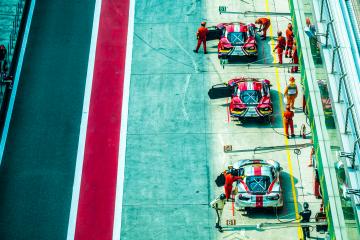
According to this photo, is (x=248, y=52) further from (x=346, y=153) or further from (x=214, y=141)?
(x=346, y=153)

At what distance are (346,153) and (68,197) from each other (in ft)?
44.4

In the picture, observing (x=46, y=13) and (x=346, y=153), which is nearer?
(x=346, y=153)

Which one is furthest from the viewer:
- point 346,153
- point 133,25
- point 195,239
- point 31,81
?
point 133,25

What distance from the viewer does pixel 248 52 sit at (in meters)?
48.5

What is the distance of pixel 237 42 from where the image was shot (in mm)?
48562

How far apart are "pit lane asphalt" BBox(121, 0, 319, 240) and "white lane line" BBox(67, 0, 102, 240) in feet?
7.00

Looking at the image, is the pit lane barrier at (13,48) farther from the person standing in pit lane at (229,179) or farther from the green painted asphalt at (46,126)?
the person standing in pit lane at (229,179)

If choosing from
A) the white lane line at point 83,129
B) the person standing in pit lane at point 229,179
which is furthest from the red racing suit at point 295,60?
the white lane line at point 83,129

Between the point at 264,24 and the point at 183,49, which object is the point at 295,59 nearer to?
the point at 264,24

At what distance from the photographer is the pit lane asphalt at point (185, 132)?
41.8 m

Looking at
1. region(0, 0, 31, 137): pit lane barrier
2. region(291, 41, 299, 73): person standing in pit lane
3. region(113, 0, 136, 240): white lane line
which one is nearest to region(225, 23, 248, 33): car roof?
region(291, 41, 299, 73): person standing in pit lane

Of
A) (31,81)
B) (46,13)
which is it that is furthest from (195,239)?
(46,13)

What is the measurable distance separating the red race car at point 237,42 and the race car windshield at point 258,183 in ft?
29.9

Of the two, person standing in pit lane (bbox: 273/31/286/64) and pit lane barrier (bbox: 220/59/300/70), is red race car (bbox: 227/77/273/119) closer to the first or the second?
pit lane barrier (bbox: 220/59/300/70)
